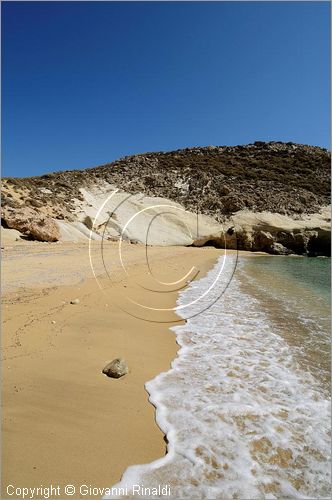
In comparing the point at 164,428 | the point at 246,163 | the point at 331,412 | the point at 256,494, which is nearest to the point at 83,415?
the point at 164,428

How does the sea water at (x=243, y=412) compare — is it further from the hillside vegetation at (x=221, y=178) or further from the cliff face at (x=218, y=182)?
the hillside vegetation at (x=221, y=178)

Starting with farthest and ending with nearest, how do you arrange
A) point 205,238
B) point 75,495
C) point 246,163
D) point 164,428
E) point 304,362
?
point 246,163
point 205,238
point 304,362
point 164,428
point 75,495

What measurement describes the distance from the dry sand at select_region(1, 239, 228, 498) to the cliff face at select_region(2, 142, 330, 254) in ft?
64.0

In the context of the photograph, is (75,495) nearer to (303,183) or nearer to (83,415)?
(83,415)

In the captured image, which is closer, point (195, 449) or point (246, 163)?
point (195, 449)

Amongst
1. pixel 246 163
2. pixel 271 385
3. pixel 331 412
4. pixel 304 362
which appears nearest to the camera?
pixel 331 412

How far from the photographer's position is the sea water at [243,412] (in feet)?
7.82

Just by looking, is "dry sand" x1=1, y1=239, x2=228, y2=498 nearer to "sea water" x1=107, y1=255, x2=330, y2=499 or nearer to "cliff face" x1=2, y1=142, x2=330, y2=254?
"sea water" x1=107, y1=255, x2=330, y2=499

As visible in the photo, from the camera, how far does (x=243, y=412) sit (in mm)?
3270

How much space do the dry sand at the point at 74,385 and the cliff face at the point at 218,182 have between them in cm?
1950

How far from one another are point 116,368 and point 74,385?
551mm

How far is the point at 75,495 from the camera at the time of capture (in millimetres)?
2146

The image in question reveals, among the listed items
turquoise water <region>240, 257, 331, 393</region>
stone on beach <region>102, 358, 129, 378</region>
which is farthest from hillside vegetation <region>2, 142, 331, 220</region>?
stone on beach <region>102, 358, 129, 378</region>

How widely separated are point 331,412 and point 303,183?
5049cm
